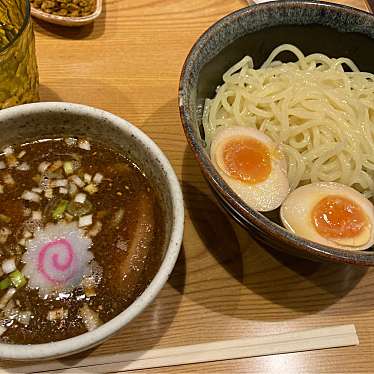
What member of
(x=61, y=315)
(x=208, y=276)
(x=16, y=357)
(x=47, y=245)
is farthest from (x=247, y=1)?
(x=16, y=357)

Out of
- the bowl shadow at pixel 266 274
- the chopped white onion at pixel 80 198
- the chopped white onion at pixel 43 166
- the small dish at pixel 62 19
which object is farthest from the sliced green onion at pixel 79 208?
the small dish at pixel 62 19

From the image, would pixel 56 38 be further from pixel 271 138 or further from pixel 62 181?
pixel 271 138

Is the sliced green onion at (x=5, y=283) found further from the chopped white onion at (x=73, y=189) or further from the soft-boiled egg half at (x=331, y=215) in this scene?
the soft-boiled egg half at (x=331, y=215)

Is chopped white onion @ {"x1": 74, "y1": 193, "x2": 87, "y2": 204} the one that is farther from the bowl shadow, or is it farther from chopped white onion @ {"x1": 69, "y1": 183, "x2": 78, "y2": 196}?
the bowl shadow

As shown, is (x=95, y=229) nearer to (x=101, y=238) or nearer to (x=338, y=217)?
(x=101, y=238)

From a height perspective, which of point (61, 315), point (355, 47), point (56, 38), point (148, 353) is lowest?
point (148, 353)

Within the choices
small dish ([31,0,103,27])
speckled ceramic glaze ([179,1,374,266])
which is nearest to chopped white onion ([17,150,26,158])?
speckled ceramic glaze ([179,1,374,266])

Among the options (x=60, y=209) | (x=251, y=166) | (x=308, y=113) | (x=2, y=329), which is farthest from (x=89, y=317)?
(x=308, y=113)
